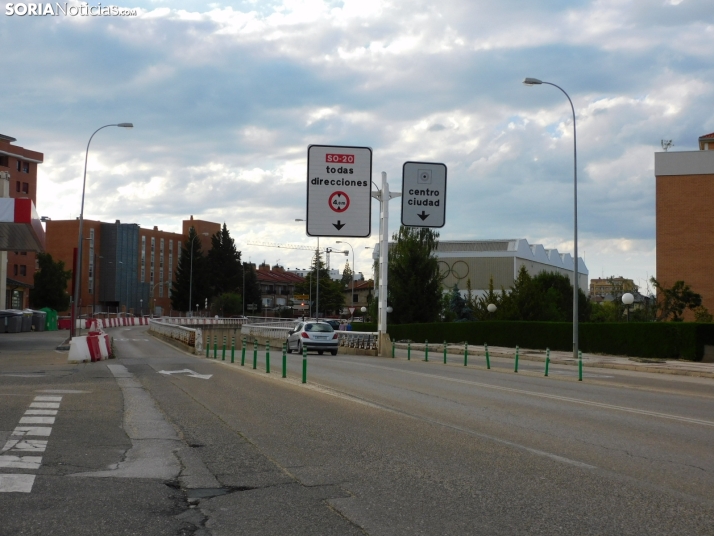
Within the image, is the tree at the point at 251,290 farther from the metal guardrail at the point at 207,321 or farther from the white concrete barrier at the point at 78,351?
the white concrete barrier at the point at 78,351

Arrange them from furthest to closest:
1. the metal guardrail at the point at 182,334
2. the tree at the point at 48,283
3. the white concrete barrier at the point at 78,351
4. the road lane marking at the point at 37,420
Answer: the tree at the point at 48,283 < the metal guardrail at the point at 182,334 < the white concrete barrier at the point at 78,351 < the road lane marking at the point at 37,420

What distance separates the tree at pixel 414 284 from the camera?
61969 mm

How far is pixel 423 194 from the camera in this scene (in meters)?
32.9

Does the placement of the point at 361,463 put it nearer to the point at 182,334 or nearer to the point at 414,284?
the point at 182,334

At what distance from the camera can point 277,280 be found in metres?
160

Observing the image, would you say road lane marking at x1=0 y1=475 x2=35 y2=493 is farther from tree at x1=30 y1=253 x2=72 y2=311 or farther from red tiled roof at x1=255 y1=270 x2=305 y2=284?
red tiled roof at x1=255 y1=270 x2=305 y2=284

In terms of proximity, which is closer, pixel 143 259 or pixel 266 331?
pixel 266 331

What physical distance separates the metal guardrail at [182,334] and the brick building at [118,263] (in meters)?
70.6

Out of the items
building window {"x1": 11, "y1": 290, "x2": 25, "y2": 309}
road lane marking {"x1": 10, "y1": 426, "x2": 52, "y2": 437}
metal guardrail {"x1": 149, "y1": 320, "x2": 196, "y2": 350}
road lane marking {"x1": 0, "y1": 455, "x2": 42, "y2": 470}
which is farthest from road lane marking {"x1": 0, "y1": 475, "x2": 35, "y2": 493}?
building window {"x1": 11, "y1": 290, "x2": 25, "y2": 309}

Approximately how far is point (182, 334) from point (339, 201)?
17.4m

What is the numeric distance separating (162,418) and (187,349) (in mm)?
28295

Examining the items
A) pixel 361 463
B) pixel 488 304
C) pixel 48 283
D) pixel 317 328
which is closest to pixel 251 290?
pixel 48 283

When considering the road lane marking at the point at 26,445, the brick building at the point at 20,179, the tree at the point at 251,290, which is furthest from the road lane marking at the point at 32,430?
the tree at the point at 251,290

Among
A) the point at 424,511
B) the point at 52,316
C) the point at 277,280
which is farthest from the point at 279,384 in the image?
the point at 277,280
